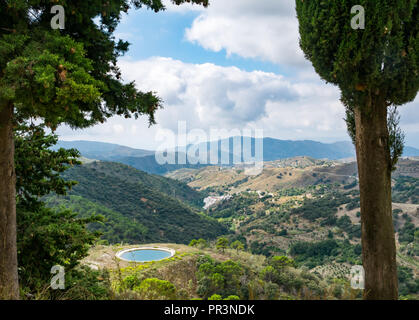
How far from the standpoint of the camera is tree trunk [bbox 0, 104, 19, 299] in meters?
2.86

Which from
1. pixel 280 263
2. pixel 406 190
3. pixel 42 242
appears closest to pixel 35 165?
pixel 42 242

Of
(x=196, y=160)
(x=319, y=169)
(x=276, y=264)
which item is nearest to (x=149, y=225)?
(x=276, y=264)

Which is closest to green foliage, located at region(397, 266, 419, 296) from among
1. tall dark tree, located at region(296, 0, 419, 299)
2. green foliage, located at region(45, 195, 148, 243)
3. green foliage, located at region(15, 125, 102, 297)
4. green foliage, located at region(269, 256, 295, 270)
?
green foliage, located at region(269, 256, 295, 270)

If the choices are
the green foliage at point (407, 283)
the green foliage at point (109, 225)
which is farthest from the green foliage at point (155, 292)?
the green foliage at point (109, 225)

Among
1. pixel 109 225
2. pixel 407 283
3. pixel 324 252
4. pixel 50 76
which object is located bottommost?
pixel 324 252

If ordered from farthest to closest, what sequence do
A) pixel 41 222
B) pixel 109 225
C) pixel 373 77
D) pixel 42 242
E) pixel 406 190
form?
pixel 406 190 < pixel 109 225 < pixel 41 222 < pixel 42 242 < pixel 373 77

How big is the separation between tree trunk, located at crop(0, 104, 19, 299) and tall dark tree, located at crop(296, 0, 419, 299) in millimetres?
3613

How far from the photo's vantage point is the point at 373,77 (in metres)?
3.13

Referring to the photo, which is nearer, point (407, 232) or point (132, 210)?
point (407, 232)

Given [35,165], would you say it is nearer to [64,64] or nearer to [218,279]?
[64,64]

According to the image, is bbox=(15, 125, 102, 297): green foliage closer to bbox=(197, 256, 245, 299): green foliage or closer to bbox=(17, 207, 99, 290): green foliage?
bbox=(17, 207, 99, 290): green foliage

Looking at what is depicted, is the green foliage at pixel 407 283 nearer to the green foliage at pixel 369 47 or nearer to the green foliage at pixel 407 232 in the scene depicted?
the green foliage at pixel 407 232

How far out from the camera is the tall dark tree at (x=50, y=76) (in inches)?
86.0

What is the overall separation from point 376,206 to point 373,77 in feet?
4.92
